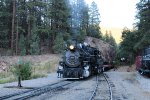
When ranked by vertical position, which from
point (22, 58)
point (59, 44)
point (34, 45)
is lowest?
point (22, 58)

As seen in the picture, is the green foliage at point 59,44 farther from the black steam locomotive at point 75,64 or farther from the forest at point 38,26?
the black steam locomotive at point 75,64

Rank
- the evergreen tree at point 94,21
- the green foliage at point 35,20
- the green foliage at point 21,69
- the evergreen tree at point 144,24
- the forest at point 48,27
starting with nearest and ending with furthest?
the green foliage at point 21,69, the evergreen tree at point 144,24, the forest at point 48,27, the green foliage at point 35,20, the evergreen tree at point 94,21

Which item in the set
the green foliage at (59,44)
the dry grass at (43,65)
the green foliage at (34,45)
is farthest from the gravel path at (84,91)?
the green foliage at (59,44)

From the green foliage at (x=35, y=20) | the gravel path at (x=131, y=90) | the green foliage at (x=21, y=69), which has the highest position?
the green foliage at (x=35, y=20)

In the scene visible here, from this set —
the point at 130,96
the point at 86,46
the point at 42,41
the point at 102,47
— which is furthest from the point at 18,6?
the point at 130,96

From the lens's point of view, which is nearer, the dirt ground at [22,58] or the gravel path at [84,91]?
the gravel path at [84,91]

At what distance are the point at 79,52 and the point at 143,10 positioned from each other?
29.2 m

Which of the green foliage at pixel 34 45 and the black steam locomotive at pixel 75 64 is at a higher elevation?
the green foliage at pixel 34 45

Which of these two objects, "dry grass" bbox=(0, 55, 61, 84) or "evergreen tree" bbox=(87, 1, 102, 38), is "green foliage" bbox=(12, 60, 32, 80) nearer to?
"dry grass" bbox=(0, 55, 61, 84)

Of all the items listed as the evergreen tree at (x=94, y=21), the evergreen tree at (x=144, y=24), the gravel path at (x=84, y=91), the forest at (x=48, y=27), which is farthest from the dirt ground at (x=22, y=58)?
the evergreen tree at (x=94, y=21)

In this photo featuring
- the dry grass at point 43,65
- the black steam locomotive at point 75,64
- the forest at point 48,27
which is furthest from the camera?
the forest at point 48,27

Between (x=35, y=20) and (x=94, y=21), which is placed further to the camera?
(x=94, y=21)

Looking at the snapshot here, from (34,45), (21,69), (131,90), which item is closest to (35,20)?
(34,45)

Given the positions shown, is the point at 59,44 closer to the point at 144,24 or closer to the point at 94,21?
the point at 144,24
